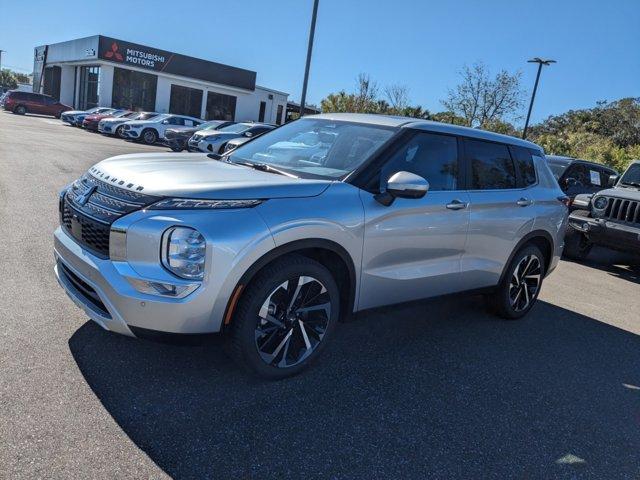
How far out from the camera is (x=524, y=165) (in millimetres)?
5332

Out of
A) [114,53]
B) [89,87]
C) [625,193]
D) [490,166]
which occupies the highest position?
[114,53]

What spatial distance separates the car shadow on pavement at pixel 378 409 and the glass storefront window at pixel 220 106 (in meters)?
39.4

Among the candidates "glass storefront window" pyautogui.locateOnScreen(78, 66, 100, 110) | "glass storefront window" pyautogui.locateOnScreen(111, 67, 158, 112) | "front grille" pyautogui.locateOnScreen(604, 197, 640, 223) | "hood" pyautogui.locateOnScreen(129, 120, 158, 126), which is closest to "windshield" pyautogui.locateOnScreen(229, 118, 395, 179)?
"front grille" pyautogui.locateOnScreen(604, 197, 640, 223)

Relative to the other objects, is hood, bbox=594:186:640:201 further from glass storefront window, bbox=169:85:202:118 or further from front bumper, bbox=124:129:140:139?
glass storefront window, bbox=169:85:202:118

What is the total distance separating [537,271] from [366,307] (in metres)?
2.60

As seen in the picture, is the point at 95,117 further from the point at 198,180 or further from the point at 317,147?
the point at 198,180

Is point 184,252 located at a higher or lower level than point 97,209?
lower

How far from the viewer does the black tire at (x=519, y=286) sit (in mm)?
5180

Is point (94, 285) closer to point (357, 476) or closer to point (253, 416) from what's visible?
point (253, 416)

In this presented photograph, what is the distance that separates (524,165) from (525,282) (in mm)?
1194

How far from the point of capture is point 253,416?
304 centimetres

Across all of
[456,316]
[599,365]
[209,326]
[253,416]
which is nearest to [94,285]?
[209,326]

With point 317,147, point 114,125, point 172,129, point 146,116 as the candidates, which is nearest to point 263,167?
point 317,147

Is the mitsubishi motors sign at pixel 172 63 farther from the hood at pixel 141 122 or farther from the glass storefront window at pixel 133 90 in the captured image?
the hood at pixel 141 122
